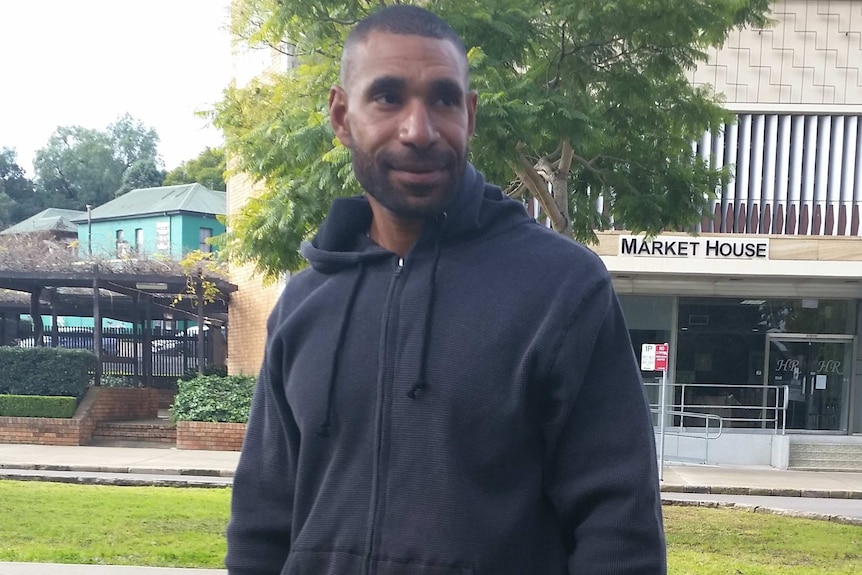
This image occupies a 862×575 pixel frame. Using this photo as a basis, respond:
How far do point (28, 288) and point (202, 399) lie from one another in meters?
6.85

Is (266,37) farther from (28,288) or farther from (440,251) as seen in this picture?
(28,288)

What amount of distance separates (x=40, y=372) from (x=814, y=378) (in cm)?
1752

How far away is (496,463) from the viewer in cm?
156

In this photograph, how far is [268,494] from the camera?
1841 mm

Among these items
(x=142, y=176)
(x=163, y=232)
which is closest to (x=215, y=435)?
(x=163, y=232)

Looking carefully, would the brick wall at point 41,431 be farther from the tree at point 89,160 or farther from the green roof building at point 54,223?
the tree at point 89,160

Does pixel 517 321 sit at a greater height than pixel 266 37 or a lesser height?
lesser

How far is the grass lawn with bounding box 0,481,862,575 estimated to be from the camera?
23.4 ft

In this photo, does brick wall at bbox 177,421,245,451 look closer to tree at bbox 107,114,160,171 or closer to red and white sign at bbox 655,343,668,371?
red and white sign at bbox 655,343,668,371

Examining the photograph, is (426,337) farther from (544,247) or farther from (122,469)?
(122,469)

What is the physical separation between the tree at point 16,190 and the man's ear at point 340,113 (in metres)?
74.6

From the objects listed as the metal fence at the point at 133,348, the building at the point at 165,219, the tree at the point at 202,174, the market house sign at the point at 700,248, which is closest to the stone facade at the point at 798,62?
the market house sign at the point at 700,248

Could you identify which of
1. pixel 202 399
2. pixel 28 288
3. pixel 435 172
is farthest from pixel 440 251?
pixel 28 288

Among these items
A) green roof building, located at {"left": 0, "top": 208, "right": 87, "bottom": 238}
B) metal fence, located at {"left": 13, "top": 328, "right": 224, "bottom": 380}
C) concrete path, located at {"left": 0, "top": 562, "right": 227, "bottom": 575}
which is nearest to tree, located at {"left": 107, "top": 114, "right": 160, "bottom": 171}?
green roof building, located at {"left": 0, "top": 208, "right": 87, "bottom": 238}
